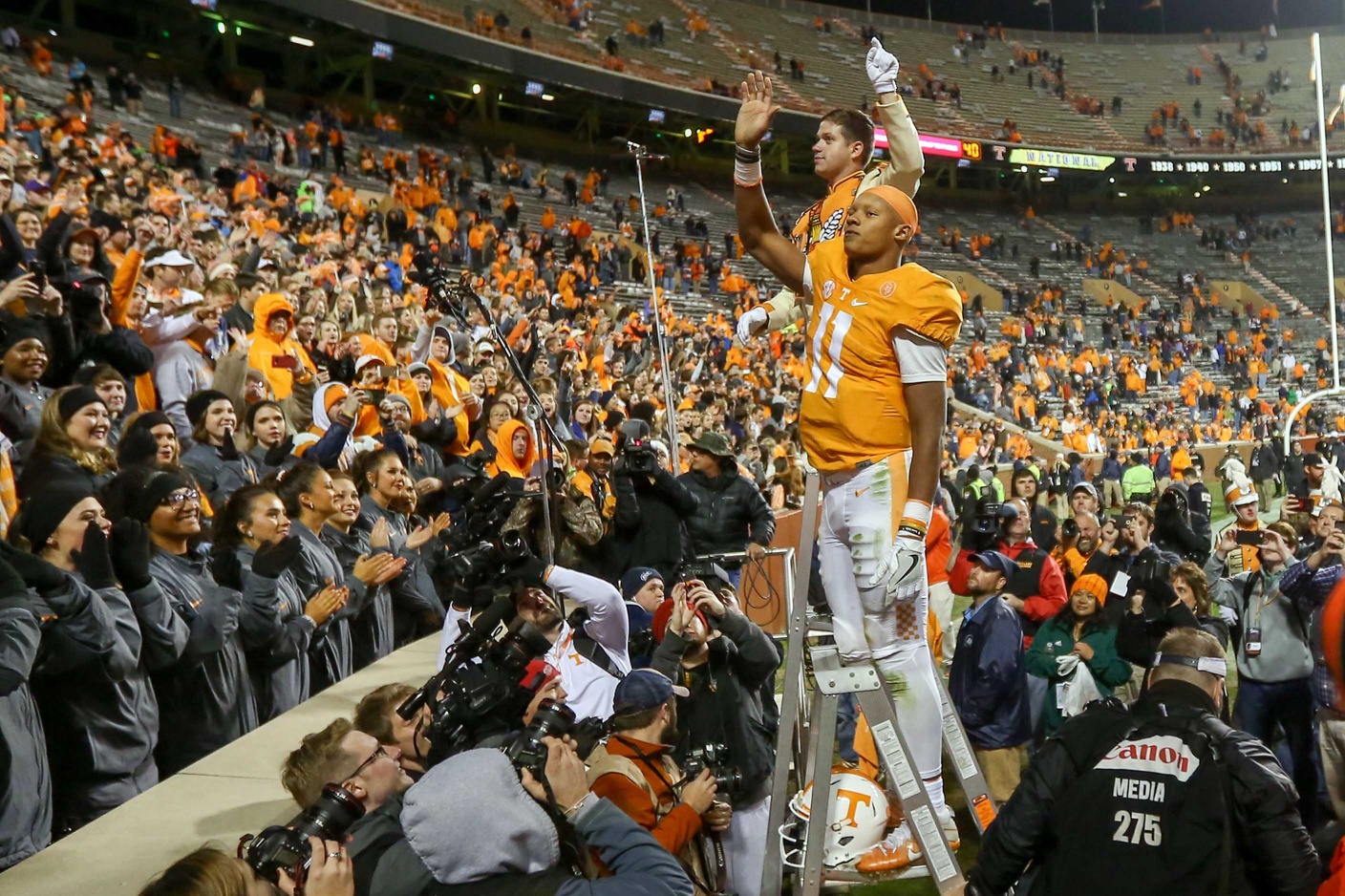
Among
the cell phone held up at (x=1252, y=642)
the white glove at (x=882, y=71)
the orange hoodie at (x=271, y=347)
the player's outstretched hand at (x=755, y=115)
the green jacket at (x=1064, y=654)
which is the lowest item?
the green jacket at (x=1064, y=654)

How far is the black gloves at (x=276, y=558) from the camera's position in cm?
448

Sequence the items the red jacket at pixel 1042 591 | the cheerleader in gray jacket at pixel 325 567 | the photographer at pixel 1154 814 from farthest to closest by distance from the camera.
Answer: the red jacket at pixel 1042 591 < the cheerleader in gray jacket at pixel 325 567 < the photographer at pixel 1154 814

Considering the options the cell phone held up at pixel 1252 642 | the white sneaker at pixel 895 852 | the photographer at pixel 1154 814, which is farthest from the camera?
the cell phone held up at pixel 1252 642

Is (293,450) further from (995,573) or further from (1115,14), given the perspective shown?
(1115,14)

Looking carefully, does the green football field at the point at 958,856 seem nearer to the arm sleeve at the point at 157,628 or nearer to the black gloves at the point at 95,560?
the arm sleeve at the point at 157,628

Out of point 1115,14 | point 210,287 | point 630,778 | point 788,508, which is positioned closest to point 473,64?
point 788,508

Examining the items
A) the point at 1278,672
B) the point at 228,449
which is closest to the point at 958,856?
the point at 1278,672

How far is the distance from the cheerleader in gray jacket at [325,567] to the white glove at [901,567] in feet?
9.51

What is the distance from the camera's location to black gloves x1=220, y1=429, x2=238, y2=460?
605cm

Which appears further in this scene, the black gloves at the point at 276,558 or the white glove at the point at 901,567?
the black gloves at the point at 276,558

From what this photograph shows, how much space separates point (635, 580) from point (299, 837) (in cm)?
323

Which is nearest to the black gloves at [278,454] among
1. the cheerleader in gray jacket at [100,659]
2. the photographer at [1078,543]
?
the cheerleader in gray jacket at [100,659]

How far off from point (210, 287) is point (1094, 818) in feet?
21.4

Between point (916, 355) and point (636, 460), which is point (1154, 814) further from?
point (636, 460)
